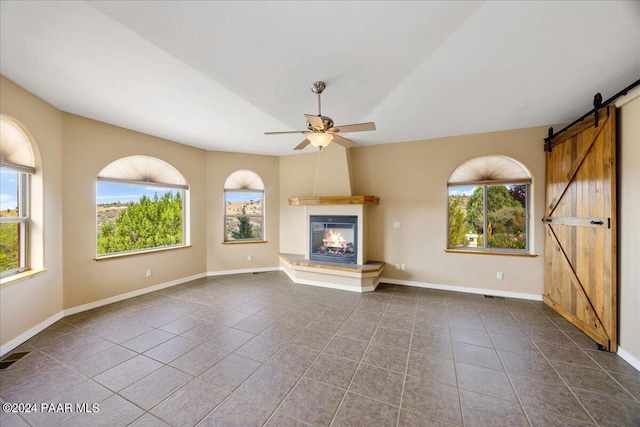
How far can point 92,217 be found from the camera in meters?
3.62

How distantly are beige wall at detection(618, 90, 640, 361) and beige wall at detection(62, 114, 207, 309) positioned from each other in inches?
252

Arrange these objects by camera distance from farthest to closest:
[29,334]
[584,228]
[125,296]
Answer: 1. [125,296]
2. [584,228]
3. [29,334]

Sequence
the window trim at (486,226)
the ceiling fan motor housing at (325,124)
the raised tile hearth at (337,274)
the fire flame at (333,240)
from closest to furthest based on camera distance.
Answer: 1. the ceiling fan motor housing at (325,124)
2. the window trim at (486,226)
3. the raised tile hearth at (337,274)
4. the fire flame at (333,240)

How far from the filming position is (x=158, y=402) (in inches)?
72.8

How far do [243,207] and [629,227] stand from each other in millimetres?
5952

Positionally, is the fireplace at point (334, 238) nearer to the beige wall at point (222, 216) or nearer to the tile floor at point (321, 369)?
the beige wall at point (222, 216)

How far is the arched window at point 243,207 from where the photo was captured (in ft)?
18.2

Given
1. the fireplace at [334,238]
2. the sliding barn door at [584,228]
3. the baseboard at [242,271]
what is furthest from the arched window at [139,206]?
the sliding barn door at [584,228]

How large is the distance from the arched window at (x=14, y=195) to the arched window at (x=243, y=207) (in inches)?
116

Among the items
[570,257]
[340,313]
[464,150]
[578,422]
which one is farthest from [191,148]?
[570,257]

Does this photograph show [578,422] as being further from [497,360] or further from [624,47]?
[624,47]

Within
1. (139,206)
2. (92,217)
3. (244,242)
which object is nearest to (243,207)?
(244,242)

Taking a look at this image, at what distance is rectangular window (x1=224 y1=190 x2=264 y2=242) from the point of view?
218 inches

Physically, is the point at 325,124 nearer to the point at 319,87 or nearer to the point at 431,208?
the point at 319,87
